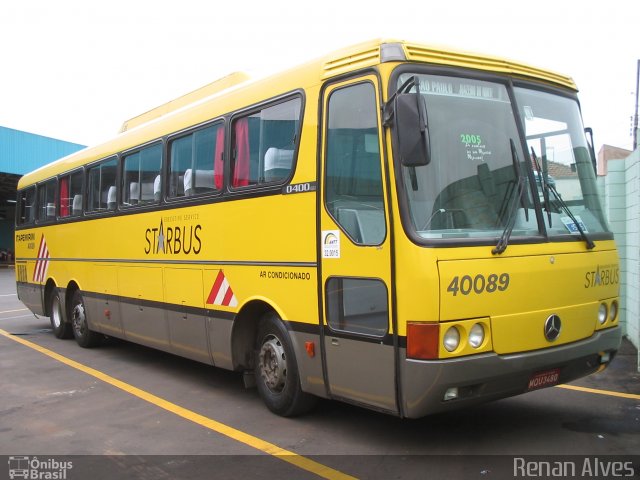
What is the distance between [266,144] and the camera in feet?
19.6

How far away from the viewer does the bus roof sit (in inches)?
183

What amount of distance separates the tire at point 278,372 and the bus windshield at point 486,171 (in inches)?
78.7

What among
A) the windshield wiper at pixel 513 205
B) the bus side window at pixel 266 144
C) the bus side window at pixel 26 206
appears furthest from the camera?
the bus side window at pixel 26 206

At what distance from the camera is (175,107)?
885 cm

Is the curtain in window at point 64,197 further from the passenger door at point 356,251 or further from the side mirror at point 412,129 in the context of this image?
the side mirror at point 412,129

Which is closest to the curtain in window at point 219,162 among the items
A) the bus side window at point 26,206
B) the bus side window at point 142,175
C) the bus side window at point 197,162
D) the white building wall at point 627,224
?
the bus side window at point 197,162

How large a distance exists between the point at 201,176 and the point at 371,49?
2.96 meters

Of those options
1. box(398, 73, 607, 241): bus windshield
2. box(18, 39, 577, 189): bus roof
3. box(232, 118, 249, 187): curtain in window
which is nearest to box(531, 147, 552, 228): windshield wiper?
box(398, 73, 607, 241): bus windshield

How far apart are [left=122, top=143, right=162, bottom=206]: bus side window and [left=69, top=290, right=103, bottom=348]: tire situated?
2533 mm

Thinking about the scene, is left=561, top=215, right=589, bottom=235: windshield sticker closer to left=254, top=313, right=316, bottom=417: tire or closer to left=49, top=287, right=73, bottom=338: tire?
left=254, top=313, right=316, bottom=417: tire

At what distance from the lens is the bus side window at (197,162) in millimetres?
6691

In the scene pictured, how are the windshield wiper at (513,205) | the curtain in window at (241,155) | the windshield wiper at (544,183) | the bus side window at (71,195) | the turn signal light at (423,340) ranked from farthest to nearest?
the bus side window at (71,195) → the curtain in window at (241,155) → the windshield wiper at (544,183) → the windshield wiper at (513,205) → the turn signal light at (423,340)

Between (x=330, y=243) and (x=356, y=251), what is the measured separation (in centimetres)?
33

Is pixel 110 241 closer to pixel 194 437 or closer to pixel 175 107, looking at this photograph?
pixel 175 107
